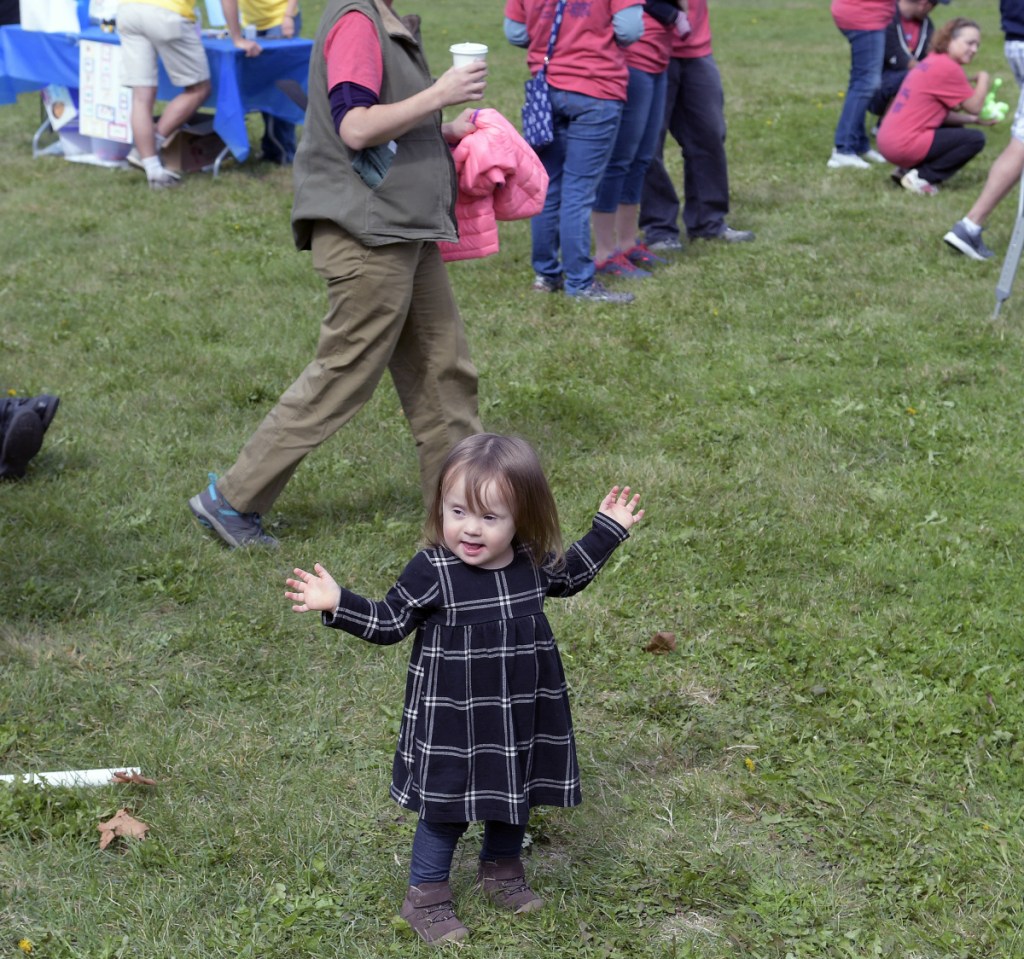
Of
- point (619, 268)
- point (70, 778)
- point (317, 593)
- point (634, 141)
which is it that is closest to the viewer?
point (317, 593)

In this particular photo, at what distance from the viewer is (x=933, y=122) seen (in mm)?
9898

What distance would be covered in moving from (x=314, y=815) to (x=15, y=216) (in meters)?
7.09

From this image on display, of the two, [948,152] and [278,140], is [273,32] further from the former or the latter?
[948,152]

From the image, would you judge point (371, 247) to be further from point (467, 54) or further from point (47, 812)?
point (47, 812)

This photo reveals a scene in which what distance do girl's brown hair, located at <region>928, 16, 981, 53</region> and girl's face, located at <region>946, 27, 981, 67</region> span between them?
2 centimetres

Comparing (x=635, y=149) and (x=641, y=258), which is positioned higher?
(x=635, y=149)

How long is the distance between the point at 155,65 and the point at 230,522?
659cm

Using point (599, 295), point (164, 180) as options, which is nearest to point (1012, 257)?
point (599, 295)

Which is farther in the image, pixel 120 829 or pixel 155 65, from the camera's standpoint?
pixel 155 65

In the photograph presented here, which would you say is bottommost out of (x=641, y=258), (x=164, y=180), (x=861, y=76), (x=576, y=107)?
(x=164, y=180)

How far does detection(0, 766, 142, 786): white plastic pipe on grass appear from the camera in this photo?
10.9 feet

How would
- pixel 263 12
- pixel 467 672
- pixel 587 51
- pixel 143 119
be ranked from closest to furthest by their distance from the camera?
pixel 467 672
pixel 587 51
pixel 143 119
pixel 263 12

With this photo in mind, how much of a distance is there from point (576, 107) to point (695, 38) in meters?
1.43

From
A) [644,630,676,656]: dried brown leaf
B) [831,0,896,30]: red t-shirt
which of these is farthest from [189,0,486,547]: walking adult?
[831,0,896,30]: red t-shirt
